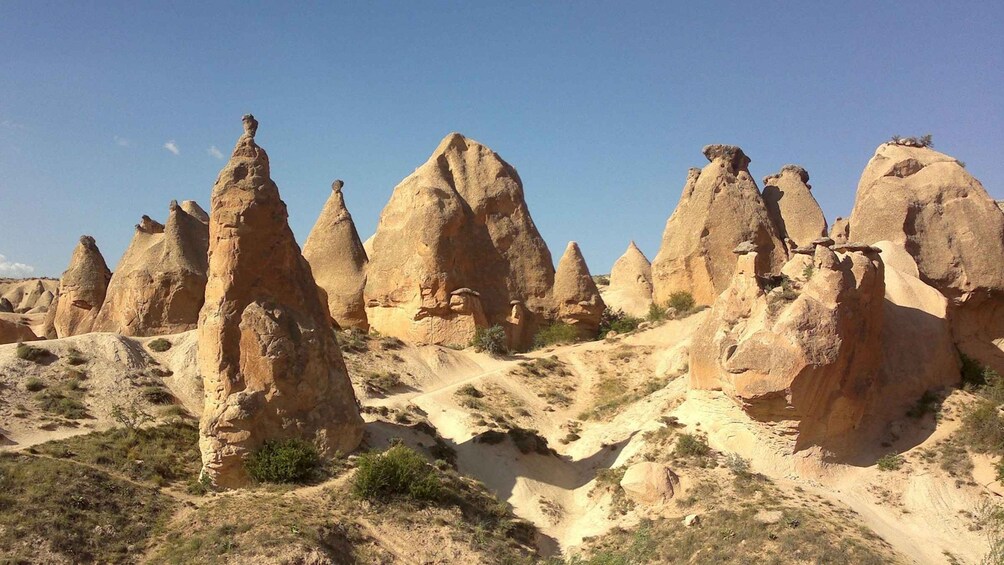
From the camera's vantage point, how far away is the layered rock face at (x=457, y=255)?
3000 cm

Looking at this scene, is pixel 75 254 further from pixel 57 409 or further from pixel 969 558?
pixel 969 558

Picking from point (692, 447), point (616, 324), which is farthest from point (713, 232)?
point (692, 447)

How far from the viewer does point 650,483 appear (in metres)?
17.5

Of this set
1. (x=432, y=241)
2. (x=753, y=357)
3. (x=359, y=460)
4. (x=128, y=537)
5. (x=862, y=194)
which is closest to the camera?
(x=128, y=537)

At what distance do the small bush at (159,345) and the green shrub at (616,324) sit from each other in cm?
1646

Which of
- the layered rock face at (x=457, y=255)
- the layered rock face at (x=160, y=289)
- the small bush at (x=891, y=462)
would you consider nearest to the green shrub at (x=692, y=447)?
the small bush at (x=891, y=462)

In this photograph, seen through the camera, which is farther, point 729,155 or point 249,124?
point 729,155

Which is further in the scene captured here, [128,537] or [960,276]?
[960,276]

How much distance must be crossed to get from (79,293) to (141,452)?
1657 centimetres

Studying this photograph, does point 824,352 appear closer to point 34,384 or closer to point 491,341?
point 491,341

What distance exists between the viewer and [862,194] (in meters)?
25.1

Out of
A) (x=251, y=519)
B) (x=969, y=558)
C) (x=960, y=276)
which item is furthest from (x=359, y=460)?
(x=960, y=276)

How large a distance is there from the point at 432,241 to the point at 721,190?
11.6m

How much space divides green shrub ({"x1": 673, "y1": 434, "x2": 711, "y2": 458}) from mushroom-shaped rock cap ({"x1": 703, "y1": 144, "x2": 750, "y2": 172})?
55.3 feet
